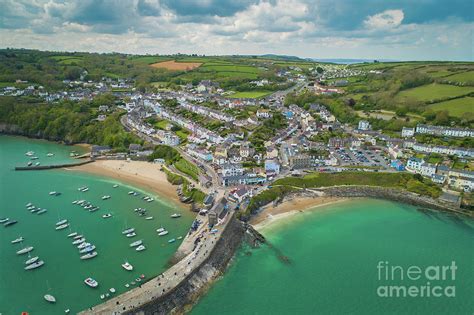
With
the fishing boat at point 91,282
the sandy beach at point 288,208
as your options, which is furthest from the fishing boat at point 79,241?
the sandy beach at point 288,208

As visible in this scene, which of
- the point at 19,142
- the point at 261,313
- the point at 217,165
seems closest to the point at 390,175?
the point at 217,165

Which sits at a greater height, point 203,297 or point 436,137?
point 436,137

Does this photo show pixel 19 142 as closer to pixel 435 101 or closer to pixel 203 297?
pixel 203 297

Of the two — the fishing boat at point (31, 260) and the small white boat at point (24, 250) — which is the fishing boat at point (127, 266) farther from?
the small white boat at point (24, 250)

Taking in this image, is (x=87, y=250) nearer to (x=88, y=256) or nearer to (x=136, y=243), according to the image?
(x=88, y=256)

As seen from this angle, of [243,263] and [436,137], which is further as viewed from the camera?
[436,137]

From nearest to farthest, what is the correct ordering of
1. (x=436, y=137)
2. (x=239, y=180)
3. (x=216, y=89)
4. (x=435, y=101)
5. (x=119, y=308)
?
(x=119, y=308) → (x=239, y=180) → (x=436, y=137) → (x=435, y=101) → (x=216, y=89)

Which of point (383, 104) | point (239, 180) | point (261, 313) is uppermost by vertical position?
point (383, 104)
